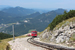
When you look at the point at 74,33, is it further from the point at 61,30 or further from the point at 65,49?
the point at 65,49

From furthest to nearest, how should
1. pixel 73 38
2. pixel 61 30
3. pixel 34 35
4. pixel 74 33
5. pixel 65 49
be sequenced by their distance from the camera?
pixel 34 35
pixel 61 30
pixel 74 33
pixel 73 38
pixel 65 49

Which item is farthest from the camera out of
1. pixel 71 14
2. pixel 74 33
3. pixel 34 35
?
pixel 34 35

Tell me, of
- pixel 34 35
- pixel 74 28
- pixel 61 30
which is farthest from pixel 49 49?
pixel 34 35

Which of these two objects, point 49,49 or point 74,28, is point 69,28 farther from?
point 49,49

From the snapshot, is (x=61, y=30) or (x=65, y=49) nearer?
(x=65, y=49)

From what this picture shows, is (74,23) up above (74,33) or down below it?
above

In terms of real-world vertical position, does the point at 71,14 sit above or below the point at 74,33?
above

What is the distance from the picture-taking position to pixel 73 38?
18.5 metres

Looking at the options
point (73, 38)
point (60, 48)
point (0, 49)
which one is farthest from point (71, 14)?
point (0, 49)

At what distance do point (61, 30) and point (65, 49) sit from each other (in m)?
13.9

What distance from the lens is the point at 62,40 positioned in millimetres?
20891

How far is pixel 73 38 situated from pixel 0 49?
39.3 ft

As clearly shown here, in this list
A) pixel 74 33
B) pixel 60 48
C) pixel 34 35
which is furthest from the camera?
pixel 34 35

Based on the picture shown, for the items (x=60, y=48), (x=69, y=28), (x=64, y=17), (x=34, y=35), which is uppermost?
(x=64, y=17)
